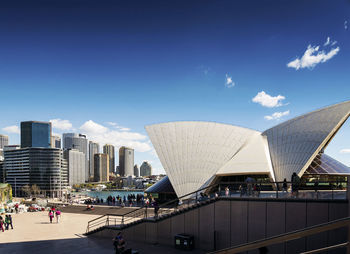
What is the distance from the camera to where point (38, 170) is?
12812 centimetres

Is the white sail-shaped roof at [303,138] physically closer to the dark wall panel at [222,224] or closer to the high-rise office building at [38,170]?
the dark wall panel at [222,224]

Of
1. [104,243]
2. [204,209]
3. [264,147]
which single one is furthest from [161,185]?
[204,209]

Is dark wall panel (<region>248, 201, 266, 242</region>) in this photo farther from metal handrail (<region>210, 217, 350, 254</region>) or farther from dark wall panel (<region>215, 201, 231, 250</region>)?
metal handrail (<region>210, 217, 350, 254</region>)

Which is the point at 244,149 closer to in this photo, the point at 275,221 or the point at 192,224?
the point at 192,224

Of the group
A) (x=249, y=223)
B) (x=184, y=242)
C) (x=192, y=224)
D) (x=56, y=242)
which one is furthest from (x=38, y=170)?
(x=249, y=223)

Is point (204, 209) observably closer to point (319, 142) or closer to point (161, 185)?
point (319, 142)

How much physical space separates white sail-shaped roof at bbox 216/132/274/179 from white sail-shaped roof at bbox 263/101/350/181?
717 mm

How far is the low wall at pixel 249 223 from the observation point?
36.8 ft

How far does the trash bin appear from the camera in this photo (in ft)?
47.2

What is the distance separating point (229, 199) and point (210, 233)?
2.32 metres

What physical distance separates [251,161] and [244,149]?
309 centimetres

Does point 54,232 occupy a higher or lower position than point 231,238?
lower

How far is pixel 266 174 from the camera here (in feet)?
76.7

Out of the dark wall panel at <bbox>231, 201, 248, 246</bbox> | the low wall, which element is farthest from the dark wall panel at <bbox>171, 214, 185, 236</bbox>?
the dark wall panel at <bbox>231, 201, 248, 246</bbox>
